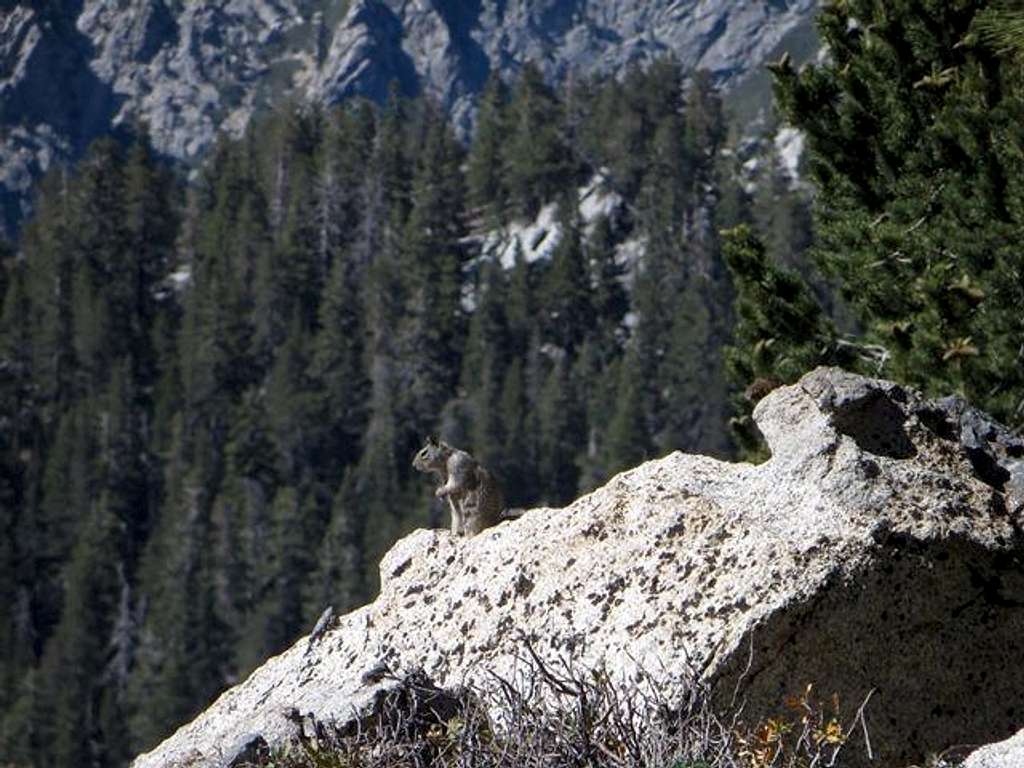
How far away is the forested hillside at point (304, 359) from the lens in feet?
229

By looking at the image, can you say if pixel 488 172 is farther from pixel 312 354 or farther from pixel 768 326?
pixel 768 326

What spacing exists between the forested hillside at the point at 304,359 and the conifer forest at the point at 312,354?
15 cm

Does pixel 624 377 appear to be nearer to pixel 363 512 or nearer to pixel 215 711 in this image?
pixel 363 512

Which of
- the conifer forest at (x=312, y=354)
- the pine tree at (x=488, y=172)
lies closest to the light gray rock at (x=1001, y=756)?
the conifer forest at (x=312, y=354)

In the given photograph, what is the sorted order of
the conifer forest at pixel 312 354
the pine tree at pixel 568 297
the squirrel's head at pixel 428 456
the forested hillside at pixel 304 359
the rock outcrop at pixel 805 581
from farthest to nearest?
the pine tree at pixel 568 297 → the forested hillside at pixel 304 359 → the conifer forest at pixel 312 354 → the squirrel's head at pixel 428 456 → the rock outcrop at pixel 805 581

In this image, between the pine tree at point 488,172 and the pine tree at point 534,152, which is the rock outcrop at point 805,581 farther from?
the pine tree at point 488,172

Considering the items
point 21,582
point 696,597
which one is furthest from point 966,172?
point 21,582

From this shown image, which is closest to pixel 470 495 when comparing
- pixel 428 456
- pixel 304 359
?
pixel 428 456

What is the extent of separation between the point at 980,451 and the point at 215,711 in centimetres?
304

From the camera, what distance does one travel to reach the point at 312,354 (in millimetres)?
83500

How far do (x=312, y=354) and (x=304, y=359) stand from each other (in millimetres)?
1120

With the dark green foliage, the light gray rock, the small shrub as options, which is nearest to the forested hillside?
the dark green foliage

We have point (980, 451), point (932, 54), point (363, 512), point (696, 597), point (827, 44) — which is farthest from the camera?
point (363, 512)

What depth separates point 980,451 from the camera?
20.0 ft
